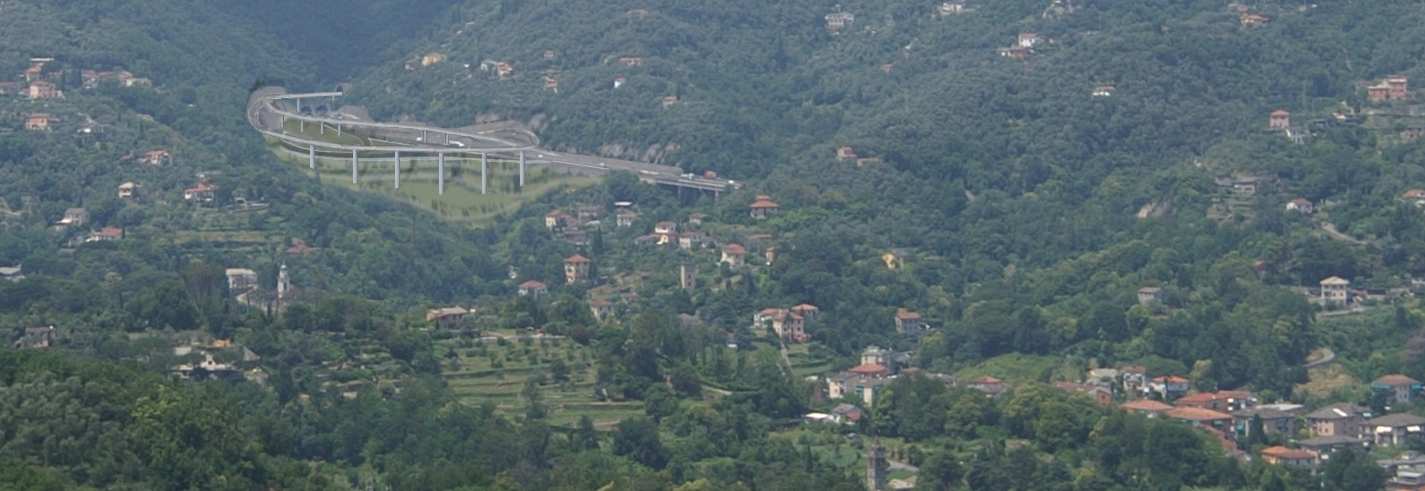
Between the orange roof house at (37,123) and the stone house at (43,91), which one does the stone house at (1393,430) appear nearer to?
the orange roof house at (37,123)

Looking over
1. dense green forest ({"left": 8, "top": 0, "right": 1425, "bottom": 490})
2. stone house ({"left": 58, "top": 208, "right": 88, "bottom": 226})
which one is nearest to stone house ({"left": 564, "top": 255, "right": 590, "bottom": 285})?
dense green forest ({"left": 8, "top": 0, "right": 1425, "bottom": 490})

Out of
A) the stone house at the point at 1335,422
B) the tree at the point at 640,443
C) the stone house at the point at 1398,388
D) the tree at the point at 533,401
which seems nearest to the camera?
the tree at the point at 640,443

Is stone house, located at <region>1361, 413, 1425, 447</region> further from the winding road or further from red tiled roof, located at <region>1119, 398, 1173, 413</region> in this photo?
the winding road

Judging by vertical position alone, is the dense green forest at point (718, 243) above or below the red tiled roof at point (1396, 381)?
above

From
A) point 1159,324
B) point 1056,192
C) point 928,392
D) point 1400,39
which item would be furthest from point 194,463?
point 1400,39

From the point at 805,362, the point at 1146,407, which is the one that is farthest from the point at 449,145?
the point at 1146,407

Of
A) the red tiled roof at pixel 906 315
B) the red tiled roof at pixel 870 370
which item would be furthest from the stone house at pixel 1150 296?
the red tiled roof at pixel 870 370
